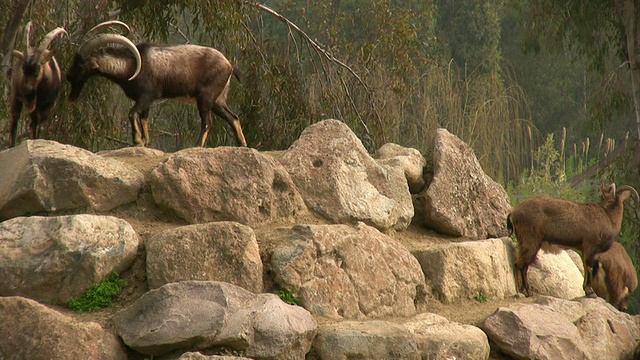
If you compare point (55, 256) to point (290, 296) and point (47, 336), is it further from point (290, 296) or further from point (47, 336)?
point (290, 296)

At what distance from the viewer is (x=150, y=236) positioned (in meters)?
6.45

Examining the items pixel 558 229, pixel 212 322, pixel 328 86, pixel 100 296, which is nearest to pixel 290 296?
pixel 212 322

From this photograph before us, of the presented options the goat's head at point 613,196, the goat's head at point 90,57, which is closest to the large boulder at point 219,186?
the goat's head at point 90,57

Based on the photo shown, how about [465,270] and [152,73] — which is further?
[152,73]

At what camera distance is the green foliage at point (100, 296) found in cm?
593

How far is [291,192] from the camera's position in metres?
7.22

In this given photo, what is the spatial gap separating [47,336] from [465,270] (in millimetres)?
3607

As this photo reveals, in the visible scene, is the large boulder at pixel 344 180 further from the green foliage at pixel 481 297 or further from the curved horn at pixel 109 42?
the curved horn at pixel 109 42

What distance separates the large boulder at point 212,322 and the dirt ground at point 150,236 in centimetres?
30

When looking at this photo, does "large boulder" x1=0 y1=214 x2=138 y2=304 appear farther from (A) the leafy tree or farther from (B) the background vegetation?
(A) the leafy tree

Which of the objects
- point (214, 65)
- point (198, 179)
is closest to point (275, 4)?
point (214, 65)

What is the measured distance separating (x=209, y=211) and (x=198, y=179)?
26 cm

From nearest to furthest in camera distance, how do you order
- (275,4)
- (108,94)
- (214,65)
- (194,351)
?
1. (194,351)
2. (214,65)
3. (108,94)
4. (275,4)

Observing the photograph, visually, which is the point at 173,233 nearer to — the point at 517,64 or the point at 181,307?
the point at 181,307
